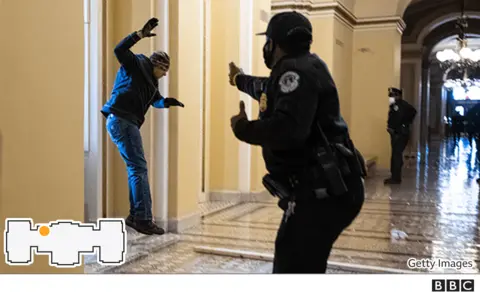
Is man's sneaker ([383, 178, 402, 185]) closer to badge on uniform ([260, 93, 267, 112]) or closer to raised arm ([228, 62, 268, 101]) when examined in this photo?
raised arm ([228, 62, 268, 101])

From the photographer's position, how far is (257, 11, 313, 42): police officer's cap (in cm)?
194

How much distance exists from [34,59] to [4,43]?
7.0 inches

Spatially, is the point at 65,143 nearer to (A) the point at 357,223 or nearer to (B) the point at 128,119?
(B) the point at 128,119

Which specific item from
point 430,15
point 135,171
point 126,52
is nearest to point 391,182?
point 135,171

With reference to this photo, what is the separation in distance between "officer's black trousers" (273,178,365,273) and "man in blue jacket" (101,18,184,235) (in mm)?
1888

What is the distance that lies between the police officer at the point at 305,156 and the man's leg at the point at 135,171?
1.96 metres

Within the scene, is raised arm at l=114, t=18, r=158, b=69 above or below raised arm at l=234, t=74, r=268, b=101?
above

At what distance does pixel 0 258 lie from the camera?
2396mm

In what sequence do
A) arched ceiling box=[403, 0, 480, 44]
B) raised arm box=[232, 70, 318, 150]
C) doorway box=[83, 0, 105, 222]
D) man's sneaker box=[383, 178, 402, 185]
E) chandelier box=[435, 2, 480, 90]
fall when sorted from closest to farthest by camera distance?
raised arm box=[232, 70, 318, 150]
doorway box=[83, 0, 105, 222]
man's sneaker box=[383, 178, 402, 185]
chandelier box=[435, 2, 480, 90]
arched ceiling box=[403, 0, 480, 44]

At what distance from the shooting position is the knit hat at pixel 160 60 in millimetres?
3850

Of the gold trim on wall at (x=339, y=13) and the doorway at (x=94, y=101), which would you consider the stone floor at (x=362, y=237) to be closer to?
the doorway at (x=94, y=101)

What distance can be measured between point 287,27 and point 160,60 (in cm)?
206
